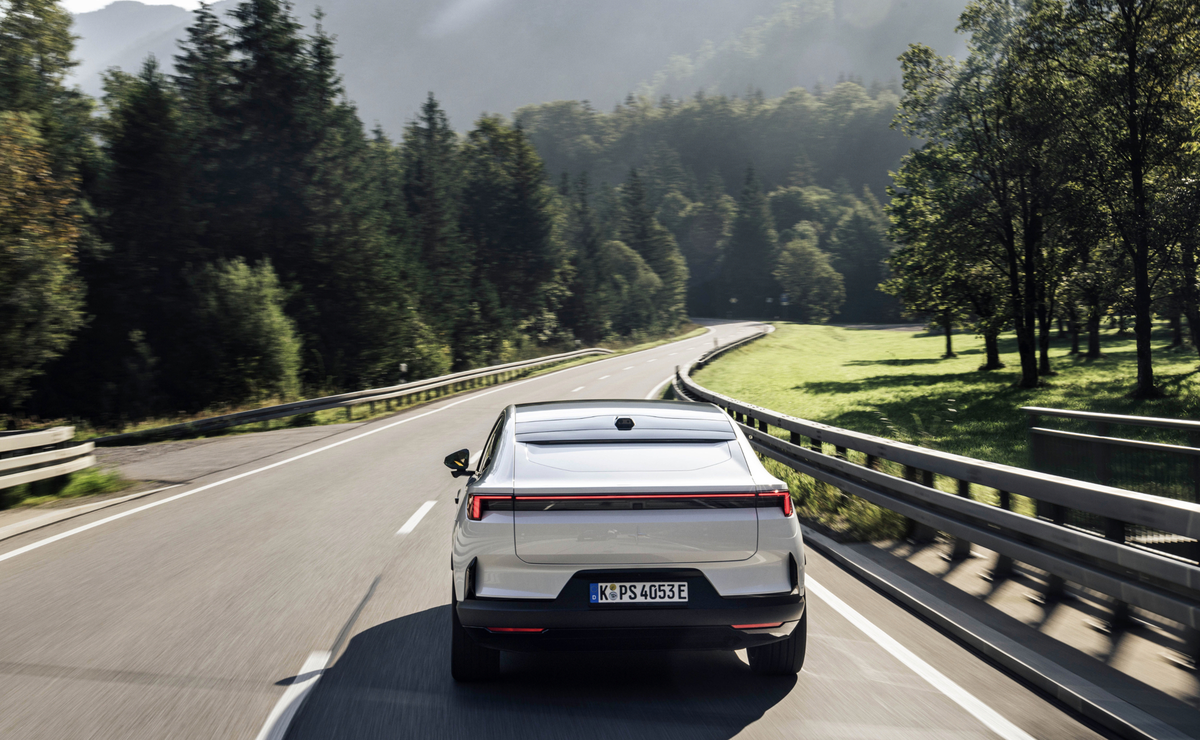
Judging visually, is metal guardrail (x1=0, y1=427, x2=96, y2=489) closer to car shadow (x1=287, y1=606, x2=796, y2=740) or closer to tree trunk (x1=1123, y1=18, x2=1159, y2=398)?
car shadow (x1=287, y1=606, x2=796, y2=740)

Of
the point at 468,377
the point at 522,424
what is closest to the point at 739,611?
the point at 522,424

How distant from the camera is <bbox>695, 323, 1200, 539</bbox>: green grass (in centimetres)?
1094

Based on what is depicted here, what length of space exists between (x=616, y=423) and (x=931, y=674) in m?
2.14

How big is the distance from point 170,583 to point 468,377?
2584cm

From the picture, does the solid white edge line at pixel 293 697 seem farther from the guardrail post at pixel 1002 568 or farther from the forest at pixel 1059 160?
the forest at pixel 1059 160

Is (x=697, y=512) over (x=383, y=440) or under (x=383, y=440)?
over

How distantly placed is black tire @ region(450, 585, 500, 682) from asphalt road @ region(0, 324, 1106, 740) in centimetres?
8

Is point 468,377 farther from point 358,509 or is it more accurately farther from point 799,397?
point 358,509

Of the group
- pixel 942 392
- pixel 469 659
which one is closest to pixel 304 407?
pixel 469 659

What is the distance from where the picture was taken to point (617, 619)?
4133 millimetres

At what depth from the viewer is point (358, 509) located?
991 centimetres

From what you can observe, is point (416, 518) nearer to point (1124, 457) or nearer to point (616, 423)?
point (616, 423)

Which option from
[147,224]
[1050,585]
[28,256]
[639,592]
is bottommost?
[1050,585]

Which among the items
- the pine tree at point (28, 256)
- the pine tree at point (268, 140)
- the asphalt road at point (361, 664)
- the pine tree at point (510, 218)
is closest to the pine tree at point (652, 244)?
the pine tree at point (510, 218)
